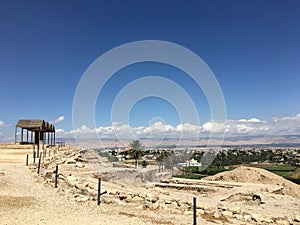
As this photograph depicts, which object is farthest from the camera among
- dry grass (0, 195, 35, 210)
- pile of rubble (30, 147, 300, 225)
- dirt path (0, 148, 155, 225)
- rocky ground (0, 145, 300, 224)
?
pile of rubble (30, 147, 300, 225)

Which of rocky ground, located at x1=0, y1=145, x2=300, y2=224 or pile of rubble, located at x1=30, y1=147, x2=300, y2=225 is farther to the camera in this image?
pile of rubble, located at x1=30, y1=147, x2=300, y2=225

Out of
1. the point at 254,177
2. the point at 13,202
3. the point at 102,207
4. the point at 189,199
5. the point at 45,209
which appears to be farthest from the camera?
the point at 254,177

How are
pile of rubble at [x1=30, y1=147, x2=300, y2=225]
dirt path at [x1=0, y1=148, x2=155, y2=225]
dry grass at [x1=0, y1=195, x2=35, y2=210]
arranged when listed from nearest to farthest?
dirt path at [x1=0, y1=148, x2=155, y2=225] → dry grass at [x1=0, y1=195, x2=35, y2=210] → pile of rubble at [x1=30, y1=147, x2=300, y2=225]

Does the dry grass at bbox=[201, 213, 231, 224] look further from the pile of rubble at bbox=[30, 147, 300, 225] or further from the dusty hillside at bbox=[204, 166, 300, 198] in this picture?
the dusty hillside at bbox=[204, 166, 300, 198]

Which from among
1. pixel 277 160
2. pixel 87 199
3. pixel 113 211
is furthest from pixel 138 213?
pixel 277 160

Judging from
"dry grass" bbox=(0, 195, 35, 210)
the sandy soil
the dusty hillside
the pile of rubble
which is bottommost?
the dusty hillside

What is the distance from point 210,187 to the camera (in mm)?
26344

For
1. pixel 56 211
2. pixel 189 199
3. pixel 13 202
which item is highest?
pixel 13 202

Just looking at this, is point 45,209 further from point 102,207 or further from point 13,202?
point 102,207

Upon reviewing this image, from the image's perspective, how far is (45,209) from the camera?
980 cm

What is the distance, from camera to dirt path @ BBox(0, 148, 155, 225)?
8.72 meters

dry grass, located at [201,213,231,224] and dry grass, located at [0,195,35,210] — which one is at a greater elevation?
dry grass, located at [0,195,35,210]

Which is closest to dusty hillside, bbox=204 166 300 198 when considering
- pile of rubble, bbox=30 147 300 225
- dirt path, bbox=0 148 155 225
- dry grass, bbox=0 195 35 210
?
pile of rubble, bbox=30 147 300 225

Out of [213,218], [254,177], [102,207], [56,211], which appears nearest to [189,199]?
[213,218]
